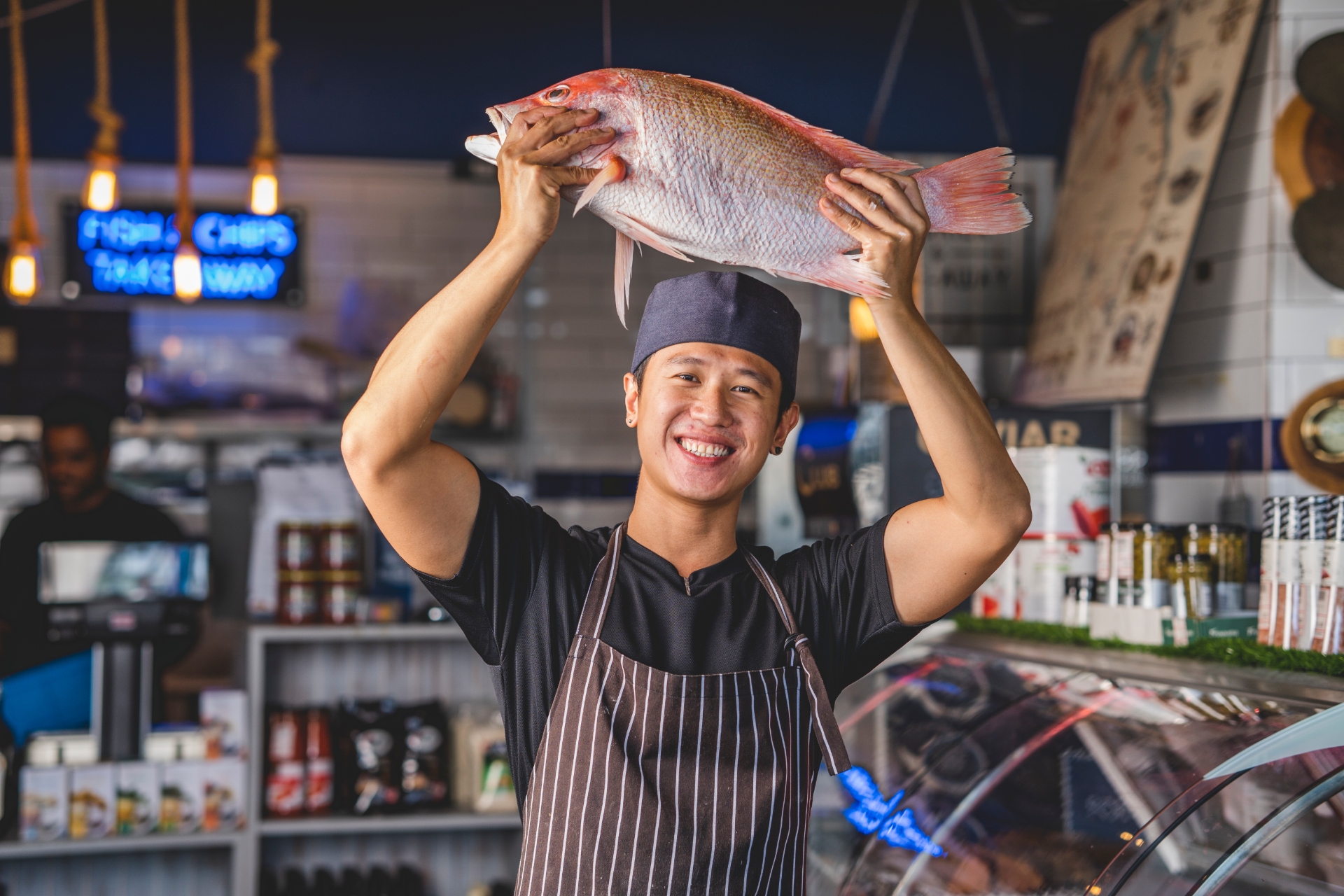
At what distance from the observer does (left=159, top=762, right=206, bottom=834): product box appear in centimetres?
350

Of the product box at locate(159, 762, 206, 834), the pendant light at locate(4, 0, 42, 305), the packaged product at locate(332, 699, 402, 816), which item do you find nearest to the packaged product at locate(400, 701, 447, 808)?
the packaged product at locate(332, 699, 402, 816)

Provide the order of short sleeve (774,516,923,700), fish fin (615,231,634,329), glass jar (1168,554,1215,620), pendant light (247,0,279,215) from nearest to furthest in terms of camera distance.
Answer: fish fin (615,231,634,329), short sleeve (774,516,923,700), glass jar (1168,554,1215,620), pendant light (247,0,279,215)

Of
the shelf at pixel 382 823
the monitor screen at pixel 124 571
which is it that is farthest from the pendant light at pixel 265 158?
the shelf at pixel 382 823

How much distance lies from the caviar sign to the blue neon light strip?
4.03 metres

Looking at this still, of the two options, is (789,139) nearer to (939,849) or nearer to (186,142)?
(939,849)

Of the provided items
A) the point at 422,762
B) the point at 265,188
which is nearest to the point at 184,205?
the point at 265,188

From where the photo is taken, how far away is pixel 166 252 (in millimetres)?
5555

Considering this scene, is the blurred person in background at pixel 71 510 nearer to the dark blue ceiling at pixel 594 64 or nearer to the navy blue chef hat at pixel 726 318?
the dark blue ceiling at pixel 594 64

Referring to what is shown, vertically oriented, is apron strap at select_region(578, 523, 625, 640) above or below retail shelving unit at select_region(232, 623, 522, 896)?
above

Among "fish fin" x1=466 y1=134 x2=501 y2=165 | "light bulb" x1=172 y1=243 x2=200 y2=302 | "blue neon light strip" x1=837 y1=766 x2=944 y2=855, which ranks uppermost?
"light bulb" x1=172 y1=243 x2=200 y2=302

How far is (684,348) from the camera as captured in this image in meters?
1.50

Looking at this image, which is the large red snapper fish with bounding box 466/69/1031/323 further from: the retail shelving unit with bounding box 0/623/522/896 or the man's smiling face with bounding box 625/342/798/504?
the retail shelving unit with bounding box 0/623/522/896

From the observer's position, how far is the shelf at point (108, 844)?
3408 mm

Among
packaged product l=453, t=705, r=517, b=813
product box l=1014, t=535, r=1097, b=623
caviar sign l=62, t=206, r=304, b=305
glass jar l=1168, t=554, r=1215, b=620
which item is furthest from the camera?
caviar sign l=62, t=206, r=304, b=305
